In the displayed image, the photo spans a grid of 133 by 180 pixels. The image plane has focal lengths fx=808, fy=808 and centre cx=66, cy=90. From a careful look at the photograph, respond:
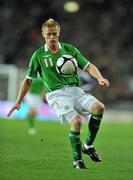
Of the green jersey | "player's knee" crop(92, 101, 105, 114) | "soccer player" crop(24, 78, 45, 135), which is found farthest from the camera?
"soccer player" crop(24, 78, 45, 135)

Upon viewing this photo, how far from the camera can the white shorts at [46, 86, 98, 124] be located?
1205 centimetres

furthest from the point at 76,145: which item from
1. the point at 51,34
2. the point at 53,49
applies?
the point at 51,34

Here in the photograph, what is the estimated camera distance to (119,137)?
891 inches

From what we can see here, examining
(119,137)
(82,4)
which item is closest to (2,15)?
(82,4)

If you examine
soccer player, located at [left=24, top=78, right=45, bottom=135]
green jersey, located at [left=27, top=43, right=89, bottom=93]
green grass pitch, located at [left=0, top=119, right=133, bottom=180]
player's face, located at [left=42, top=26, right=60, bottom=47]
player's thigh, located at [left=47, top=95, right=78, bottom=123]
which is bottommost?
soccer player, located at [left=24, top=78, right=45, bottom=135]

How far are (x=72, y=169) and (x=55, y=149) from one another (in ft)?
14.7

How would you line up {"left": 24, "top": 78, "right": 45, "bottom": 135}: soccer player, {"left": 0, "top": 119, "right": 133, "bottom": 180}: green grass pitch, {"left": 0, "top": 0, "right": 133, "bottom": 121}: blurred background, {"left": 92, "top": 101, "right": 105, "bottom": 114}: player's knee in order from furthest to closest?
{"left": 0, "top": 0, "right": 133, "bottom": 121}: blurred background < {"left": 24, "top": 78, "right": 45, "bottom": 135}: soccer player < {"left": 92, "top": 101, "right": 105, "bottom": 114}: player's knee < {"left": 0, "top": 119, "right": 133, "bottom": 180}: green grass pitch

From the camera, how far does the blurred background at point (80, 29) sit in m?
45.9

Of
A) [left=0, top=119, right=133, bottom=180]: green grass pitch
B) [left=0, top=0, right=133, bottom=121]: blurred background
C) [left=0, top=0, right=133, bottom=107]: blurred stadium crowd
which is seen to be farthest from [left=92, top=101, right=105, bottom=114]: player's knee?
[left=0, top=0, right=133, bottom=107]: blurred stadium crowd

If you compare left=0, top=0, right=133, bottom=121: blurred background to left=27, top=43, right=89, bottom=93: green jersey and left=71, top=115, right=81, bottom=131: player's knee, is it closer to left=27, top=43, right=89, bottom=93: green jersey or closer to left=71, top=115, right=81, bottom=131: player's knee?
left=27, top=43, right=89, bottom=93: green jersey

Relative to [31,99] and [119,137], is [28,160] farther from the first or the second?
[31,99]

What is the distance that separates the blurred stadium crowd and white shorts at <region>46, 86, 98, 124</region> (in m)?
33.0

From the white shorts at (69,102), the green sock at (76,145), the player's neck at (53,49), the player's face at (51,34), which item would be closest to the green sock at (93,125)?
the white shorts at (69,102)

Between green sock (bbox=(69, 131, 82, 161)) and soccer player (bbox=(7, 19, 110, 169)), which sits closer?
green sock (bbox=(69, 131, 82, 161))
